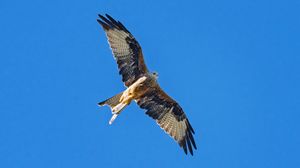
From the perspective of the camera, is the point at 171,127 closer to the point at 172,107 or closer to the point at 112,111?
the point at 172,107

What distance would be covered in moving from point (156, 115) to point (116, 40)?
1948 millimetres

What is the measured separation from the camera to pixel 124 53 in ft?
63.3

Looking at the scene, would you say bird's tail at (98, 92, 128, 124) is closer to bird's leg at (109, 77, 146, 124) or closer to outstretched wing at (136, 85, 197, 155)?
bird's leg at (109, 77, 146, 124)

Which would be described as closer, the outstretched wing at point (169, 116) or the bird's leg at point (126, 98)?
the bird's leg at point (126, 98)

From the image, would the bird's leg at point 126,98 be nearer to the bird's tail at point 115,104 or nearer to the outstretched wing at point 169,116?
the bird's tail at point 115,104

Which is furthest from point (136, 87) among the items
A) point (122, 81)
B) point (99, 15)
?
point (99, 15)

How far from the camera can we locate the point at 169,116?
20.0 metres

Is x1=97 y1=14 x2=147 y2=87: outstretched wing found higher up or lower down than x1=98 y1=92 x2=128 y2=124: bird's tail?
higher up

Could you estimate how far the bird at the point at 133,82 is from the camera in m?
19.0

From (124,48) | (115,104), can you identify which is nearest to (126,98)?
(115,104)

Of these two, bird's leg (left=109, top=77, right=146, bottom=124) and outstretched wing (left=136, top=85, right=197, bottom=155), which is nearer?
bird's leg (left=109, top=77, right=146, bottom=124)

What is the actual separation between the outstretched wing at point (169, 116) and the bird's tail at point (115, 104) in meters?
0.71

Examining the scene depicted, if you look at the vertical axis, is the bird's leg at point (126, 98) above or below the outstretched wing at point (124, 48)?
below

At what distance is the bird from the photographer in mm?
19016
